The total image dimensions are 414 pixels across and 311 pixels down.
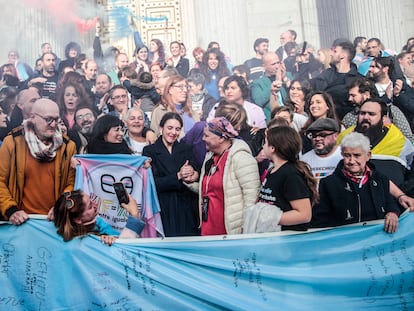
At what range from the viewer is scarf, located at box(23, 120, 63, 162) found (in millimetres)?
5922

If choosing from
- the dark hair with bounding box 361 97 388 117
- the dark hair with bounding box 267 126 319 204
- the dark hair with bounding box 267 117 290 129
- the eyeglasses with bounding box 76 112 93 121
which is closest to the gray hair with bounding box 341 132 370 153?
the dark hair with bounding box 267 126 319 204

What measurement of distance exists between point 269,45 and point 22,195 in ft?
11.5

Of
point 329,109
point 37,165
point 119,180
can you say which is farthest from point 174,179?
point 329,109

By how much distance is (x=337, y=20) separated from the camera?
782 centimetres

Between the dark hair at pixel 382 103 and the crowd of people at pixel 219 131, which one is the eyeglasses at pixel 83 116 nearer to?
the crowd of people at pixel 219 131

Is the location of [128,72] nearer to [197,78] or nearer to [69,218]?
[197,78]

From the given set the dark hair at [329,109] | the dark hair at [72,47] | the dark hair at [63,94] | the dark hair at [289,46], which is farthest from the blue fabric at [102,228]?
the dark hair at [289,46]

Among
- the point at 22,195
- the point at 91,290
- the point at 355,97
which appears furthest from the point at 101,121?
the point at 355,97

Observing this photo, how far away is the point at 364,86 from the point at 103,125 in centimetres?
268

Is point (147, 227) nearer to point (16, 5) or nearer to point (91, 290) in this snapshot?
point (91, 290)

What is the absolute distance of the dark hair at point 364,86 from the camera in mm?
6961

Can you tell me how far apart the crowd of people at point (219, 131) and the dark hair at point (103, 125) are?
0.5 inches

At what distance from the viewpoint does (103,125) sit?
643 centimetres

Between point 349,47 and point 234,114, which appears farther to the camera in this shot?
point 349,47
